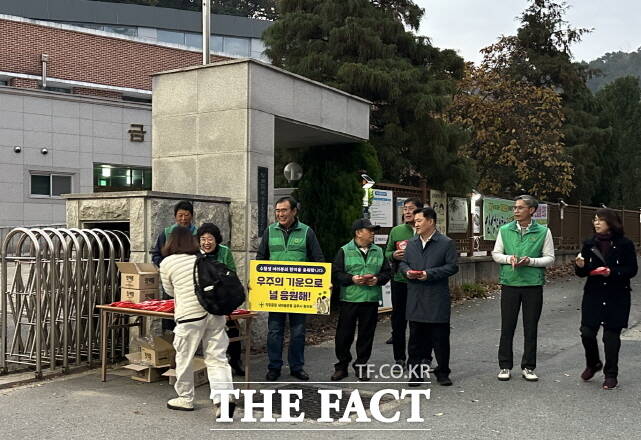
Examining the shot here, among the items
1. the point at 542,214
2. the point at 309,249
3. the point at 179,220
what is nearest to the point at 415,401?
the point at 309,249

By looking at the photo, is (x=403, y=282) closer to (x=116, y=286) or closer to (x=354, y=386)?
(x=354, y=386)

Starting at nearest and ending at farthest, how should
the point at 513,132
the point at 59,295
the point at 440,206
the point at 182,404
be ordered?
the point at 182,404 < the point at 59,295 < the point at 440,206 < the point at 513,132

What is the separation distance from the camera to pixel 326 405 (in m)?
6.13

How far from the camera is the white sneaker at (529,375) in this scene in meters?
7.05

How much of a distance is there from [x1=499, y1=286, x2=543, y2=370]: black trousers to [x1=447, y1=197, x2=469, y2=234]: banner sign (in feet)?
27.6

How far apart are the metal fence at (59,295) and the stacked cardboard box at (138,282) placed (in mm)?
430

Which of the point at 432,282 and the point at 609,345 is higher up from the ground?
the point at 432,282

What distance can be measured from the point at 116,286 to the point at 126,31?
132ft

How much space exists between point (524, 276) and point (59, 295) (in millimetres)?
4765

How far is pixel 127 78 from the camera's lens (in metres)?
30.7

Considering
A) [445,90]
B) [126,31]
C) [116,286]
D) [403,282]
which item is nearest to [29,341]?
[116,286]

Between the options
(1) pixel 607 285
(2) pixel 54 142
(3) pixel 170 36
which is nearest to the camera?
(1) pixel 607 285

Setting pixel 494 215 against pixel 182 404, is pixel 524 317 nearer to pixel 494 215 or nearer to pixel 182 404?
pixel 182 404

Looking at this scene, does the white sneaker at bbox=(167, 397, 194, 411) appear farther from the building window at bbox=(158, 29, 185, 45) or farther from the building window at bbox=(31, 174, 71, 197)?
the building window at bbox=(158, 29, 185, 45)
